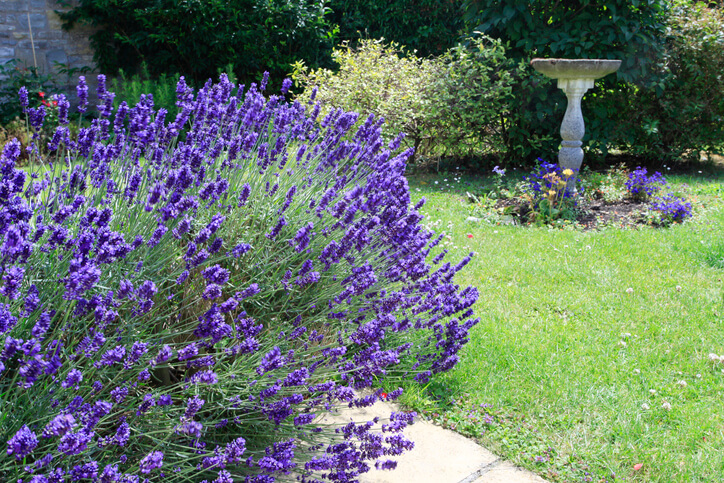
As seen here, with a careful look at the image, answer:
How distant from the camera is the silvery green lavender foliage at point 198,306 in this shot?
1437 mm

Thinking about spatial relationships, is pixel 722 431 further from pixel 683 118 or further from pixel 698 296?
pixel 683 118

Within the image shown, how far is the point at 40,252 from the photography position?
1735 millimetres

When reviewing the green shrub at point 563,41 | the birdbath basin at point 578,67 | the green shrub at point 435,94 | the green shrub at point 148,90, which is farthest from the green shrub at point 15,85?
the birdbath basin at point 578,67

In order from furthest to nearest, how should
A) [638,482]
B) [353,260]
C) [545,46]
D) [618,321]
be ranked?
[545,46]
[618,321]
[353,260]
[638,482]

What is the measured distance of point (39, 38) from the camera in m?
9.45

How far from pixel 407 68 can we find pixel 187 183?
694 cm

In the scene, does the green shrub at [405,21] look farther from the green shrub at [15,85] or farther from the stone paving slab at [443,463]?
the stone paving slab at [443,463]

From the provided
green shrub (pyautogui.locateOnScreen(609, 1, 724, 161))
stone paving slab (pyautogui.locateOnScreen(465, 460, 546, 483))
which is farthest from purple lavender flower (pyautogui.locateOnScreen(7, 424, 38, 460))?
green shrub (pyautogui.locateOnScreen(609, 1, 724, 161))

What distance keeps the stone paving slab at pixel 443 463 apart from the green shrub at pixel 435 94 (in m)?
5.39

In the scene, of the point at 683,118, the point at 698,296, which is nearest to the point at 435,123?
the point at 683,118

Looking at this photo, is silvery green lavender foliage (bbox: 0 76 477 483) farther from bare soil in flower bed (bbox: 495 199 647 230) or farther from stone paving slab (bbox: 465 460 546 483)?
bare soil in flower bed (bbox: 495 199 647 230)

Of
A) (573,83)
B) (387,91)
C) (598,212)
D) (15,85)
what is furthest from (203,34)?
(598,212)

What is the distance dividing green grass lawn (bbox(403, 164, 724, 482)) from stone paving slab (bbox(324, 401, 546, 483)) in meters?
0.08

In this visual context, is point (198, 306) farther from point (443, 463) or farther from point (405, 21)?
point (405, 21)
